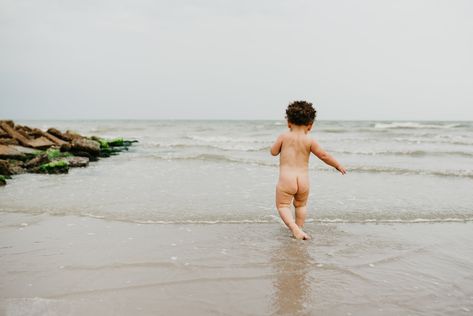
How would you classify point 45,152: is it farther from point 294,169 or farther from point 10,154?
point 294,169

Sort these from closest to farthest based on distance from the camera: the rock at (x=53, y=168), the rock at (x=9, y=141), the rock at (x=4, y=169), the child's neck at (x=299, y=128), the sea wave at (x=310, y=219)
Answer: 1. the child's neck at (x=299, y=128)
2. the sea wave at (x=310, y=219)
3. the rock at (x=4, y=169)
4. the rock at (x=53, y=168)
5. the rock at (x=9, y=141)

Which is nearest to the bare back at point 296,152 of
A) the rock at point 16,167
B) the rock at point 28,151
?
the rock at point 16,167

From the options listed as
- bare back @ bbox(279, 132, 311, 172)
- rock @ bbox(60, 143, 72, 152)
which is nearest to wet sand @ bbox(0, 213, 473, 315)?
bare back @ bbox(279, 132, 311, 172)

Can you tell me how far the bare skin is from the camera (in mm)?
5219

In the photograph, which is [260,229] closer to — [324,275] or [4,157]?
[324,275]

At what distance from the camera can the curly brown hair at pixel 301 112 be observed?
5234 mm

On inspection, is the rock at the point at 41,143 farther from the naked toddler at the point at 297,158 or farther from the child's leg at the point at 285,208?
the child's leg at the point at 285,208

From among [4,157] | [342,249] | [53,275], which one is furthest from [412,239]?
[4,157]

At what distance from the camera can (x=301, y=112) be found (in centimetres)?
523

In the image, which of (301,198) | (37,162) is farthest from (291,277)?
(37,162)

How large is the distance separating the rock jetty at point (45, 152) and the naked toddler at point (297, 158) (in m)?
6.41

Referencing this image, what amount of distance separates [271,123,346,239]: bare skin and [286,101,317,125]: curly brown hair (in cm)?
8

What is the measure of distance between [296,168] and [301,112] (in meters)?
0.70

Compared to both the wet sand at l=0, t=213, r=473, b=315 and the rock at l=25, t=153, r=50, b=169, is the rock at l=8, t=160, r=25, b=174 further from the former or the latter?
the wet sand at l=0, t=213, r=473, b=315
